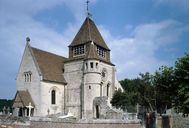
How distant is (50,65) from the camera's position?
52.3m

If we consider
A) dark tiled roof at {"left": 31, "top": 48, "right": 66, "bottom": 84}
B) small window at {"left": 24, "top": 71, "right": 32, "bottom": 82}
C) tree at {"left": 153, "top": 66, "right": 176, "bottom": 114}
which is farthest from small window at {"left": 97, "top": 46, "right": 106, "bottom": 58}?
tree at {"left": 153, "top": 66, "right": 176, "bottom": 114}

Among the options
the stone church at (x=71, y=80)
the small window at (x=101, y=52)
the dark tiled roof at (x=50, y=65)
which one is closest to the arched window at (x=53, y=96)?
the stone church at (x=71, y=80)

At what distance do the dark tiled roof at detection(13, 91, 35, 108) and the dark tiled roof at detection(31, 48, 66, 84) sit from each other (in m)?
3.99

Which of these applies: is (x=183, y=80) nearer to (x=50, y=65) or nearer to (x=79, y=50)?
(x=79, y=50)

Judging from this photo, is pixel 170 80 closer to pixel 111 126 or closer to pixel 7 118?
pixel 111 126

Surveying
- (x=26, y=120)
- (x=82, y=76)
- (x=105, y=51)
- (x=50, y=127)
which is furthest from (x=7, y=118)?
(x=105, y=51)

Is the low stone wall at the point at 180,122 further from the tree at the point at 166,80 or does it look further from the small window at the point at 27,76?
the small window at the point at 27,76

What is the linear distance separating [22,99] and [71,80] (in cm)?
943

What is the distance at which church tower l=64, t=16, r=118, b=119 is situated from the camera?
162 feet

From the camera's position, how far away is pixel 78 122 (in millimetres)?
27734

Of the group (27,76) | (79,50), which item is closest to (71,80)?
(79,50)

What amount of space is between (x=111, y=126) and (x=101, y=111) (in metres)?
19.1

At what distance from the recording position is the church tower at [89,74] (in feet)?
162

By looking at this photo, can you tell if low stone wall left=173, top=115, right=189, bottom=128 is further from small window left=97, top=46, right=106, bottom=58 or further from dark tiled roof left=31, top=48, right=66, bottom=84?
small window left=97, top=46, right=106, bottom=58
